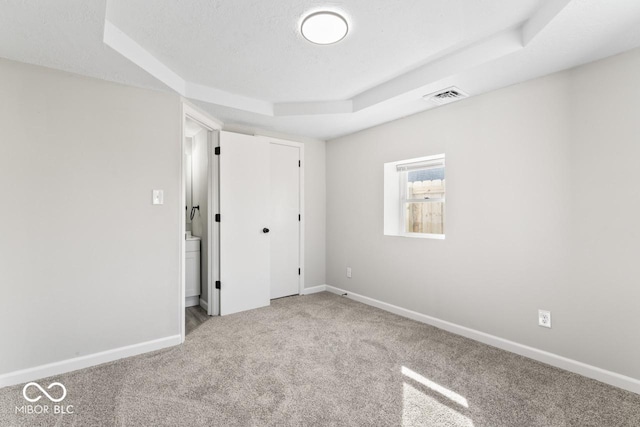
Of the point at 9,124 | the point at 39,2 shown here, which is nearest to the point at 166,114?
the point at 9,124

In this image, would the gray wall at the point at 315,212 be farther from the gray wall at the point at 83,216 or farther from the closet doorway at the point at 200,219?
the gray wall at the point at 83,216

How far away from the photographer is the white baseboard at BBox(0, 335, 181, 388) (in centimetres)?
209

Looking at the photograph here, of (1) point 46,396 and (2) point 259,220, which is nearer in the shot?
(1) point 46,396

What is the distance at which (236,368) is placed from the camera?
230cm

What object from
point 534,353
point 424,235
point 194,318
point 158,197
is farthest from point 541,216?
point 194,318

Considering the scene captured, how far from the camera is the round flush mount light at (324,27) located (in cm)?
187

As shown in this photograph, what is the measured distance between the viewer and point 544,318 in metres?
2.36

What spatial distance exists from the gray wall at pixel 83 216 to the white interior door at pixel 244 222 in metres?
0.79

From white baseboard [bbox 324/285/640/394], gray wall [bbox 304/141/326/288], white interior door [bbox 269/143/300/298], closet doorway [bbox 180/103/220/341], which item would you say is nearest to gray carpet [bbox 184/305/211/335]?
closet doorway [bbox 180/103/220/341]

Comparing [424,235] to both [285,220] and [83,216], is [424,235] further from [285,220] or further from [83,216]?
[83,216]

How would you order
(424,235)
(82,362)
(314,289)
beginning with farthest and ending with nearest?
(314,289) < (424,235) < (82,362)

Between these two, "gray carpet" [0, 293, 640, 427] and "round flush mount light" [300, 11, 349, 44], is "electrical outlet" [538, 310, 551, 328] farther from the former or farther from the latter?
"round flush mount light" [300, 11, 349, 44]

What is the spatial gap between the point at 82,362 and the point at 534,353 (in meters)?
3.49

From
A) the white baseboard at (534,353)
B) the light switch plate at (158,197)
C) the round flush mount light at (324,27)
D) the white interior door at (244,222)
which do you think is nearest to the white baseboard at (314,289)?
the white interior door at (244,222)
